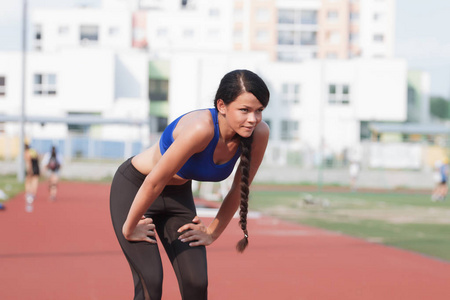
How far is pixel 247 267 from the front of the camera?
380 inches

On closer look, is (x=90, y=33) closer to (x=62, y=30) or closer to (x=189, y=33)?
(x=62, y=30)

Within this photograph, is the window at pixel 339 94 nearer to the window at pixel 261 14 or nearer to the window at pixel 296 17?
the window at pixel 261 14

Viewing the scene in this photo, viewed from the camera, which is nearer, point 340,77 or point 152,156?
point 152,156

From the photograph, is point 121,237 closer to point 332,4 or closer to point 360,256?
point 360,256

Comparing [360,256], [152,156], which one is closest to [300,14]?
[360,256]

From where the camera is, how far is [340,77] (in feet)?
171

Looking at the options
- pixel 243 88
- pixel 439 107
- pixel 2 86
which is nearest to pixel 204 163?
pixel 243 88

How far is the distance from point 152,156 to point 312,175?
32.5 m

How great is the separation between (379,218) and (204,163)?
587 inches

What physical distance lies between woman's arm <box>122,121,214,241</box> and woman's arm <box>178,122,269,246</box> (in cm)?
37

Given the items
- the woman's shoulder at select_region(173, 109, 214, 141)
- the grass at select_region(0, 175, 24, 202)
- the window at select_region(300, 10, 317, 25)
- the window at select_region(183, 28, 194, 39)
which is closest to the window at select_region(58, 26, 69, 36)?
the window at select_region(183, 28, 194, 39)

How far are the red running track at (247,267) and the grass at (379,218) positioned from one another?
0.83 m

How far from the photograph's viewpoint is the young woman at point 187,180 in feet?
12.8

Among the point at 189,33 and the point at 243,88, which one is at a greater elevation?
the point at 189,33
